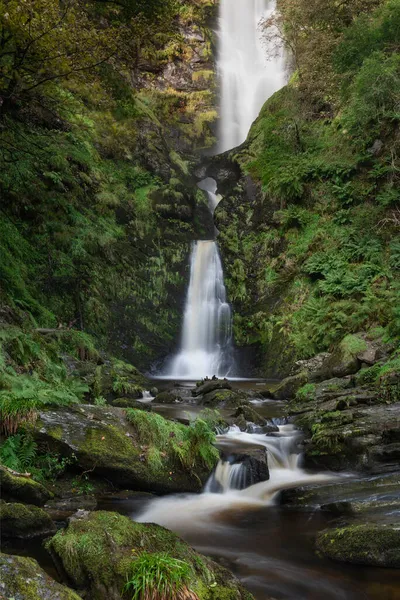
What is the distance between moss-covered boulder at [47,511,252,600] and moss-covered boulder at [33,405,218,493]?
5.96ft

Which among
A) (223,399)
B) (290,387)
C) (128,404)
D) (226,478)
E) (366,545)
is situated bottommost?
(366,545)

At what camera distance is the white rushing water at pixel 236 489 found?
5405 mm

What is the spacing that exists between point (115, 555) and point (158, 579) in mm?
410

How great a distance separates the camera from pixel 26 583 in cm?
265

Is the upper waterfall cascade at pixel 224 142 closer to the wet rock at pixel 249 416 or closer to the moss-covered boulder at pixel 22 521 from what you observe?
the wet rock at pixel 249 416

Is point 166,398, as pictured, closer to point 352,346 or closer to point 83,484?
point 352,346

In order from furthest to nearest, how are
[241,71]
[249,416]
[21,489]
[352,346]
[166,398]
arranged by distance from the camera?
1. [241,71]
2. [352,346]
3. [166,398]
4. [249,416]
5. [21,489]

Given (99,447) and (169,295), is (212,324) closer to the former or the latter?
(169,295)

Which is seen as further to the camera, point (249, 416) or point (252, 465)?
point (249, 416)

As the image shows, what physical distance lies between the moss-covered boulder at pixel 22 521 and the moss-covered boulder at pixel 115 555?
714 millimetres

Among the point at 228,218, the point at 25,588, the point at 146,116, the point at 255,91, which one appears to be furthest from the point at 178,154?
the point at 25,588

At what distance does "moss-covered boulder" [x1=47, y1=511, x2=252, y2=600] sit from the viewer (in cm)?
314

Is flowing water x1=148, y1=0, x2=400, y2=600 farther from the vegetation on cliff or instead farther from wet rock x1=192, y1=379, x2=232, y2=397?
the vegetation on cliff

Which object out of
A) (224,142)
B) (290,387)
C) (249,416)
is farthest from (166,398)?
(224,142)
